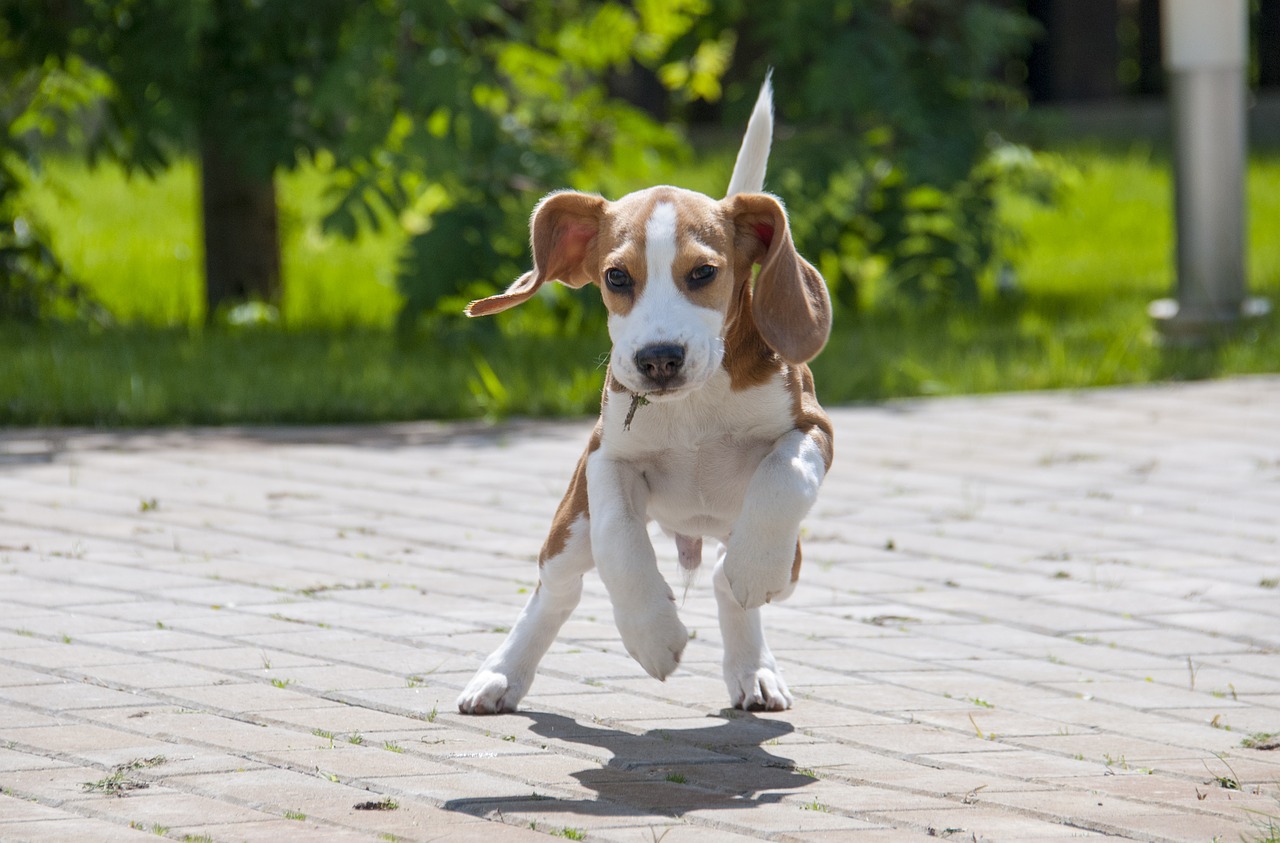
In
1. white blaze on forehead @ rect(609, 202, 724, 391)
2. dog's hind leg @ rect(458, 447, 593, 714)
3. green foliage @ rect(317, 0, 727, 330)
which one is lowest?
dog's hind leg @ rect(458, 447, 593, 714)

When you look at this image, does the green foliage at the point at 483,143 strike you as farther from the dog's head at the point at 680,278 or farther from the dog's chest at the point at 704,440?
the dog's chest at the point at 704,440

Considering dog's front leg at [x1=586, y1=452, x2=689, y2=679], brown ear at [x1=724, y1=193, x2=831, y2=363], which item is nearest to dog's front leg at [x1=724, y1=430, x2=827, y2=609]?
dog's front leg at [x1=586, y1=452, x2=689, y2=679]

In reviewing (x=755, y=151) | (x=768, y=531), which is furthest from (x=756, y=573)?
(x=755, y=151)

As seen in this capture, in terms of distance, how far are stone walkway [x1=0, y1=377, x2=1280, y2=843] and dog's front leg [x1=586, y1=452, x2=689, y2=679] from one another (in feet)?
0.75

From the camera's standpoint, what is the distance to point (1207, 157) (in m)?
9.60

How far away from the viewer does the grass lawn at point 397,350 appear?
8023 mm

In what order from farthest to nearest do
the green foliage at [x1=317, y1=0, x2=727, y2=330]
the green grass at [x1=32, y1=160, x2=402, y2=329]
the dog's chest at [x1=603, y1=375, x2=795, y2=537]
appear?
the green grass at [x1=32, y1=160, x2=402, y2=329] < the green foliage at [x1=317, y1=0, x2=727, y2=330] < the dog's chest at [x1=603, y1=375, x2=795, y2=537]

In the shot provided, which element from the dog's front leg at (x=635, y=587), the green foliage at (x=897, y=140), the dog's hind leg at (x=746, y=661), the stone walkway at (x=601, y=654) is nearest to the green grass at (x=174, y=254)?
the green foliage at (x=897, y=140)

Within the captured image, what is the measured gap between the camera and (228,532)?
579 cm

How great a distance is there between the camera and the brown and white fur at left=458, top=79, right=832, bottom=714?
3.60m

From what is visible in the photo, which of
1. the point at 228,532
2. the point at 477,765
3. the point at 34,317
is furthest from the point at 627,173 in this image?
the point at 477,765

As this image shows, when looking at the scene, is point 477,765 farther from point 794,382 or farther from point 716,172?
point 716,172

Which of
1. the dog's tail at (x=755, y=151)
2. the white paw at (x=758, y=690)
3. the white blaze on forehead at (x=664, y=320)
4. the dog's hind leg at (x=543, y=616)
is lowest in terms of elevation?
the white paw at (x=758, y=690)

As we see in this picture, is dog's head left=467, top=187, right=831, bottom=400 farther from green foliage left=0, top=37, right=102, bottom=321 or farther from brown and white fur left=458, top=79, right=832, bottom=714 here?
green foliage left=0, top=37, right=102, bottom=321
